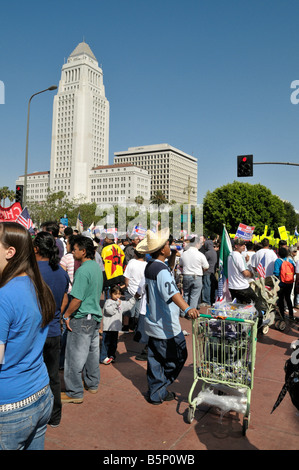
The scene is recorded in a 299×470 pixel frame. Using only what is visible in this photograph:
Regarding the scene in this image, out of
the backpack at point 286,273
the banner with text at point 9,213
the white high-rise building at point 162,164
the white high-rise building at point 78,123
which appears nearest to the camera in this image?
the backpack at point 286,273

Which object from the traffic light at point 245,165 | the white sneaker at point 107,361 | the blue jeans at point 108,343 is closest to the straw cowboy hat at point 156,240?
the blue jeans at point 108,343

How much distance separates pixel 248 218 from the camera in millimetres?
50000

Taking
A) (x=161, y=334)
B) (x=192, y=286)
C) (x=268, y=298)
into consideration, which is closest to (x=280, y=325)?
(x=268, y=298)

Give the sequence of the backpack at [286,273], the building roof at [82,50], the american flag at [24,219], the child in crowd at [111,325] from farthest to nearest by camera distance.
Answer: the building roof at [82,50]
the american flag at [24,219]
the backpack at [286,273]
the child in crowd at [111,325]

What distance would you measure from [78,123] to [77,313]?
148 meters

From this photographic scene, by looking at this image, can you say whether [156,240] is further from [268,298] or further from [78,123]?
[78,123]

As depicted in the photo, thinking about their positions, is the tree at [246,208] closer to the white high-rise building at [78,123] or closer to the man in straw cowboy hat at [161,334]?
the man in straw cowboy hat at [161,334]

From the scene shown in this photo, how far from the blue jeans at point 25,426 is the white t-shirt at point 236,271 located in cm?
564

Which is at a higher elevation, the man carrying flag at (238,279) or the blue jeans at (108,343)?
the man carrying flag at (238,279)

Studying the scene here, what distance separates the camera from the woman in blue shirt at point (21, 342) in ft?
6.51

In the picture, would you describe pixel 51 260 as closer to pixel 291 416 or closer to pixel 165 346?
pixel 165 346

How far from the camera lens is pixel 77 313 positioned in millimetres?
4543

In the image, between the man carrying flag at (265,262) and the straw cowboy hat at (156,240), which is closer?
the straw cowboy hat at (156,240)

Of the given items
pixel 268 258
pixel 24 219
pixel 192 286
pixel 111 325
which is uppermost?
pixel 24 219
